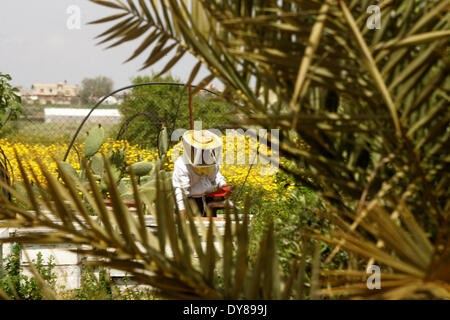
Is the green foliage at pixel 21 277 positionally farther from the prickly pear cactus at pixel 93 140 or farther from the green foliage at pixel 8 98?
the green foliage at pixel 8 98

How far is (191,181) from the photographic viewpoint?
3734mm

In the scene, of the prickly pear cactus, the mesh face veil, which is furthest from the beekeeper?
the prickly pear cactus

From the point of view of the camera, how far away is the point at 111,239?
694 mm

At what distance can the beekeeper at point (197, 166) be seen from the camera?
3.57 metres

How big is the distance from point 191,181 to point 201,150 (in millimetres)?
327

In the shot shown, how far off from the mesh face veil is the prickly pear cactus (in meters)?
0.65

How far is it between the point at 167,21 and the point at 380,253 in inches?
21.2

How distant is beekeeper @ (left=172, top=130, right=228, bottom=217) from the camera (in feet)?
11.7

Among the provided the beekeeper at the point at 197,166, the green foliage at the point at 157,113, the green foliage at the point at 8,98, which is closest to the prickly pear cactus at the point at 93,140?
the beekeeper at the point at 197,166

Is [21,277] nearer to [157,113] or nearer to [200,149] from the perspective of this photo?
[200,149]

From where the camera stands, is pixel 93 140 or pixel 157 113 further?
pixel 157 113

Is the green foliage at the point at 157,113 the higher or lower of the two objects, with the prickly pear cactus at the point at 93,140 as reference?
lower

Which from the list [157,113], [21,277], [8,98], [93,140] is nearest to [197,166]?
[93,140]

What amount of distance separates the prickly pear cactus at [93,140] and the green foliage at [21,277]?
0.90 m
